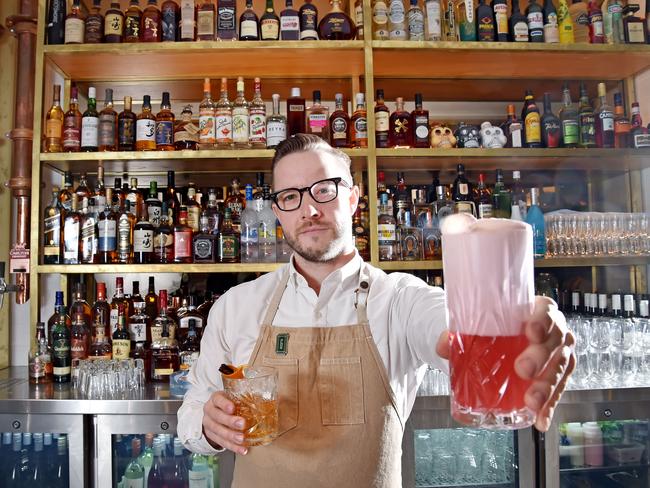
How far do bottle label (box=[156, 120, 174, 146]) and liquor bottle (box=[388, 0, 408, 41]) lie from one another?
111 cm

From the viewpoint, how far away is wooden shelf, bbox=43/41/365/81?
7.51 ft

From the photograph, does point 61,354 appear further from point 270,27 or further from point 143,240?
point 270,27

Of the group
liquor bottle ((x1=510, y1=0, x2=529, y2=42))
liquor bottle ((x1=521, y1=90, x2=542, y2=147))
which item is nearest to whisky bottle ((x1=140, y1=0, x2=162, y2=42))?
liquor bottle ((x1=510, y1=0, x2=529, y2=42))

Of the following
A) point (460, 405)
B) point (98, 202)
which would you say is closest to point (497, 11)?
point (98, 202)

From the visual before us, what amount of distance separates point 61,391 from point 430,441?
148cm

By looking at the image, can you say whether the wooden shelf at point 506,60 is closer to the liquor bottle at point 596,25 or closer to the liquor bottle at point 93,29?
the liquor bottle at point 596,25

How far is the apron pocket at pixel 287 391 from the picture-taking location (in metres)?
1.30

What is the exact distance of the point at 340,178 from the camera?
1385 mm

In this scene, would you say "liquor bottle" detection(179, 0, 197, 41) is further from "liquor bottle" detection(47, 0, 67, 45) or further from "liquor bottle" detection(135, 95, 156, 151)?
"liquor bottle" detection(47, 0, 67, 45)

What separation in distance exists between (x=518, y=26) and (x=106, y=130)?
1986 mm

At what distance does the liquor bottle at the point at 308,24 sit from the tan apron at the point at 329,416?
1.48 metres

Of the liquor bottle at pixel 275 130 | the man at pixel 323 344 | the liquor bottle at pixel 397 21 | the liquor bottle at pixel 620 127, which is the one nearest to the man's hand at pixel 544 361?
the man at pixel 323 344

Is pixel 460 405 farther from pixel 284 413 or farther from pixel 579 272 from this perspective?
pixel 579 272

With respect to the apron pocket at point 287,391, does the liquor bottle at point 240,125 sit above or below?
above
